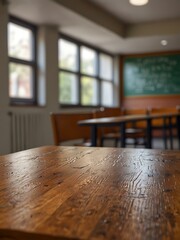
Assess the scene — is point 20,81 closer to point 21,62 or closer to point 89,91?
point 21,62

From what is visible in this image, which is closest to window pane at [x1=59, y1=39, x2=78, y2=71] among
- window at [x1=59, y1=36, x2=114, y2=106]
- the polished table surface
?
window at [x1=59, y1=36, x2=114, y2=106]

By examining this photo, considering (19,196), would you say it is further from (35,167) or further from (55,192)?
(35,167)

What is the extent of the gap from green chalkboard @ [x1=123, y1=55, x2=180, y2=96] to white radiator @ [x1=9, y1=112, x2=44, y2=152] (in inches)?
128

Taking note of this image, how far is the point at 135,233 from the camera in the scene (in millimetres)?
492

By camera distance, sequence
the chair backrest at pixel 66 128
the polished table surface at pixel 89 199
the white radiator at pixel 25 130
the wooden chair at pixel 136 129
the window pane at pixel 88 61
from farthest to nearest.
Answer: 1. the window pane at pixel 88 61
2. the wooden chair at pixel 136 129
3. the white radiator at pixel 25 130
4. the chair backrest at pixel 66 128
5. the polished table surface at pixel 89 199

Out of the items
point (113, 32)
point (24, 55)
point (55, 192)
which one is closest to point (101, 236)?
point (55, 192)

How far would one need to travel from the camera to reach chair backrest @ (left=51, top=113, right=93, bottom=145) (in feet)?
9.39

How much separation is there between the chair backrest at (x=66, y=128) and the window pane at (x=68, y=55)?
8.54ft

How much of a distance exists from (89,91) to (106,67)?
Answer: 40.6 inches

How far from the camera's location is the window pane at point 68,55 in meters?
5.76

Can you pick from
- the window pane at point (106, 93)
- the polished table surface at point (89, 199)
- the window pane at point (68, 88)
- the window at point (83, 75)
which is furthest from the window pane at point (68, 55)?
the polished table surface at point (89, 199)

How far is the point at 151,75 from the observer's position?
7.51m

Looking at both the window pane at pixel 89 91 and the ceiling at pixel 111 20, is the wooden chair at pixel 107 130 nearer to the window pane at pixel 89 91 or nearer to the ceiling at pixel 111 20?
the ceiling at pixel 111 20

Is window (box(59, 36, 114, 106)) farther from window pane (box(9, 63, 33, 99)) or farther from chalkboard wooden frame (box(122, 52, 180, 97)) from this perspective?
window pane (box(9, 63, 33, 99))
